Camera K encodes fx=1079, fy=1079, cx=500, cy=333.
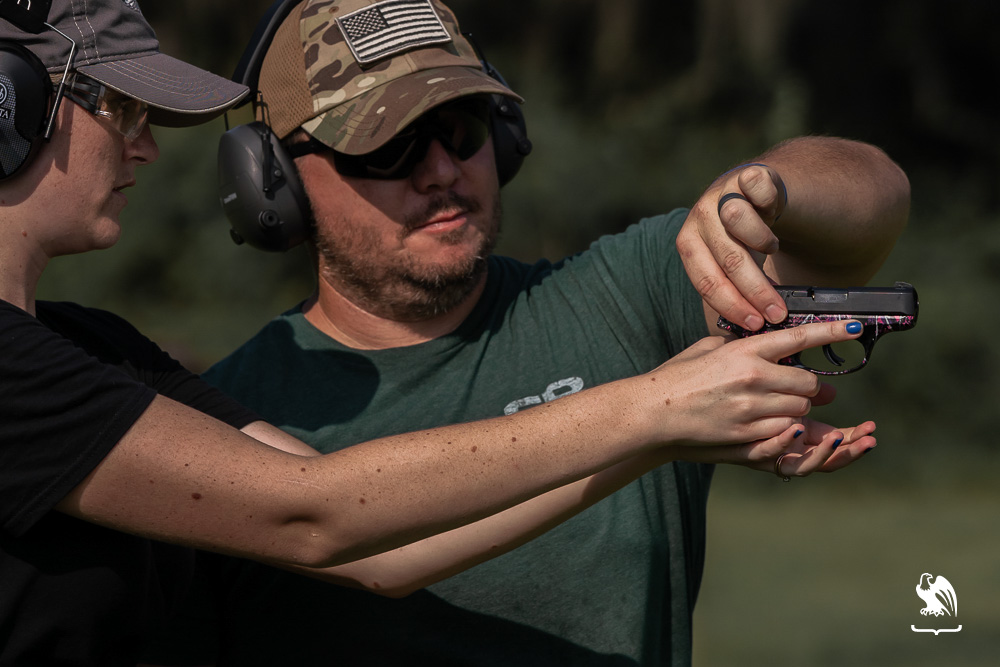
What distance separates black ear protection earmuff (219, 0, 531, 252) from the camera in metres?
2.74

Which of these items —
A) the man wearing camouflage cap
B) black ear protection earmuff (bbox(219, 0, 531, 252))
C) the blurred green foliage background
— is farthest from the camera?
the blurred green foliage background

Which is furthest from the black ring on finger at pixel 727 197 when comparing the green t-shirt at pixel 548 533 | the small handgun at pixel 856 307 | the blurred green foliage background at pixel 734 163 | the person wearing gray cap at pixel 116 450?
the blurred green foliage background at pixel 734 163

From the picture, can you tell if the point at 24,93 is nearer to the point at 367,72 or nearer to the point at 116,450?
the point at 116,450

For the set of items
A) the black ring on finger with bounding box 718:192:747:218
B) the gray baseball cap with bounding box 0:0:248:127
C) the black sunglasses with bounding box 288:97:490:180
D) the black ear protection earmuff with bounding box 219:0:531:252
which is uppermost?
the gray baseball cap with bounding box 0:0:248:127

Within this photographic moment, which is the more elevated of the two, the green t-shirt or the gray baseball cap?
the gray baseball cap

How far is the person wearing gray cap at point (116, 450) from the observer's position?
63.6 inches

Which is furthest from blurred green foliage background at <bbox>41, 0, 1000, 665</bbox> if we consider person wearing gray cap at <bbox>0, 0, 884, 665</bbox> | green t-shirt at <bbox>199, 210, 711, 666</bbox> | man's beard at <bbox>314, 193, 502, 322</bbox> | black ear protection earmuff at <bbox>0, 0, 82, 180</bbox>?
black ear protection earmuff at <bbox>0, 0, 82, 180</bbox>

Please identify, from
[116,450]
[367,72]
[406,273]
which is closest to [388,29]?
[367,72]

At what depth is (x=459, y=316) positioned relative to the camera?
2666 millimetres

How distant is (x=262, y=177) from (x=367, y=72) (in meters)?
0.38

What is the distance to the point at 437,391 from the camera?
2.52m

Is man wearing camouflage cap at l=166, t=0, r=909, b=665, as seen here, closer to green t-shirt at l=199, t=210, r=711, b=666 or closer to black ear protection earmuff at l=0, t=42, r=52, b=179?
green t-shirt at l=199, t=210, r=711, b=666

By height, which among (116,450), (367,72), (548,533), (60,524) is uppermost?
(367,72)

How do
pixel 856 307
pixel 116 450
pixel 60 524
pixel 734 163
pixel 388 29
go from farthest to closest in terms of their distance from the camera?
pixel 734 163 → pixel 388 29 → pixel 856 307 → pixel 60 524 → pixel 116 450
